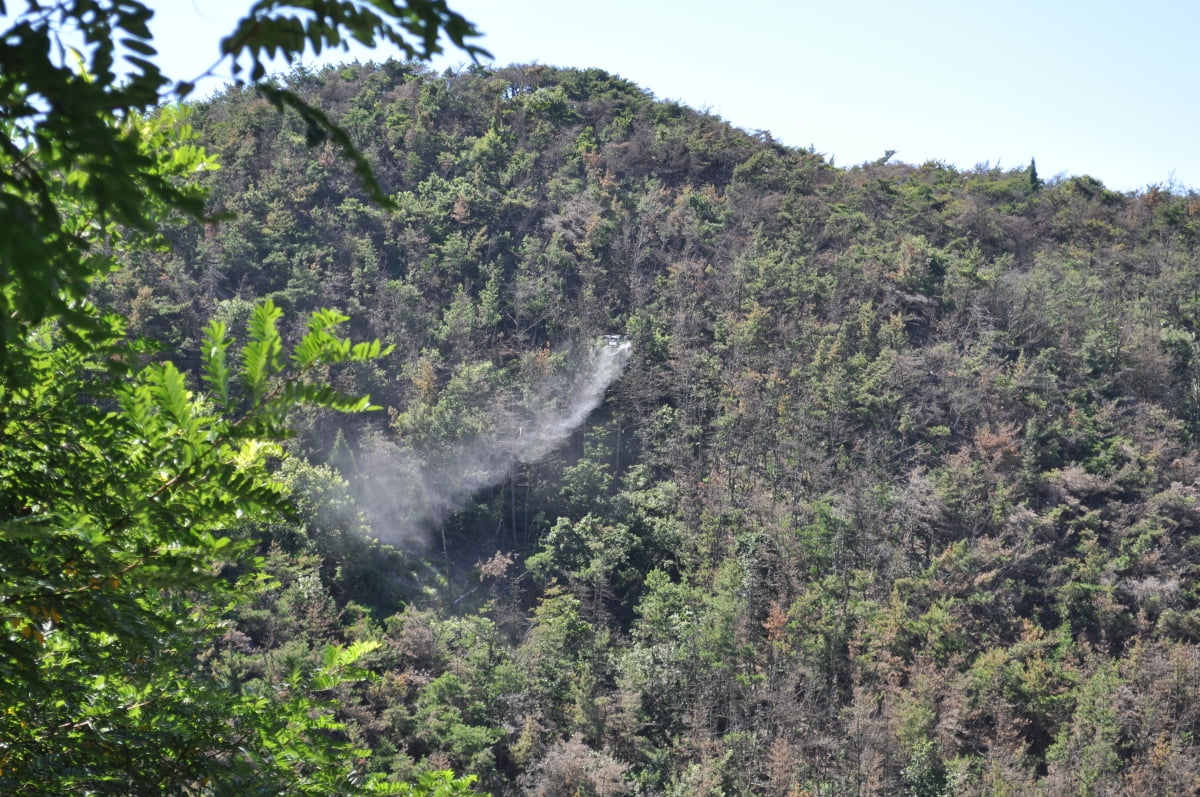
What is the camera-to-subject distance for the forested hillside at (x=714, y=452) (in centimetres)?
1612

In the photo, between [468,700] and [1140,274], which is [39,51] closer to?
[468,700]

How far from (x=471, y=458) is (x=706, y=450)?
560 centimetres

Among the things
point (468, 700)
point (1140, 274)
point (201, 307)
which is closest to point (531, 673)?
point (468, 700)

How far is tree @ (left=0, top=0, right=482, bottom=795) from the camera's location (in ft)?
3.83

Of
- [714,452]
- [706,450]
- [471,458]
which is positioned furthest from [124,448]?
[706,450]

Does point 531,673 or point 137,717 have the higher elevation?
point 137,717

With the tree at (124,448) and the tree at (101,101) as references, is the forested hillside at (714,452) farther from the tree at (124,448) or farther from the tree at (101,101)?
the tree at (101,101)

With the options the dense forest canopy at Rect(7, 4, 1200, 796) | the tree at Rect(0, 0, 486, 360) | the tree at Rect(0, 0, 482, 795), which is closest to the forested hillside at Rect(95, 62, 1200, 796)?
the dense forest canopy at Rect(7, 4, 1200, 796)

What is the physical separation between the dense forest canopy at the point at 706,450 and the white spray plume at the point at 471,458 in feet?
0.29

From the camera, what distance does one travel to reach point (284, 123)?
98.7ft

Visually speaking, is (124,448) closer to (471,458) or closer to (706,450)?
(471,458)

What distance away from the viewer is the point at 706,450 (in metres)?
23.2

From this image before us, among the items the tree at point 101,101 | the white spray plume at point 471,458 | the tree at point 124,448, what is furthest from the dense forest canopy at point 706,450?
the tree at point 101,101

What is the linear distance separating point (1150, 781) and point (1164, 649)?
3364 millimetres
